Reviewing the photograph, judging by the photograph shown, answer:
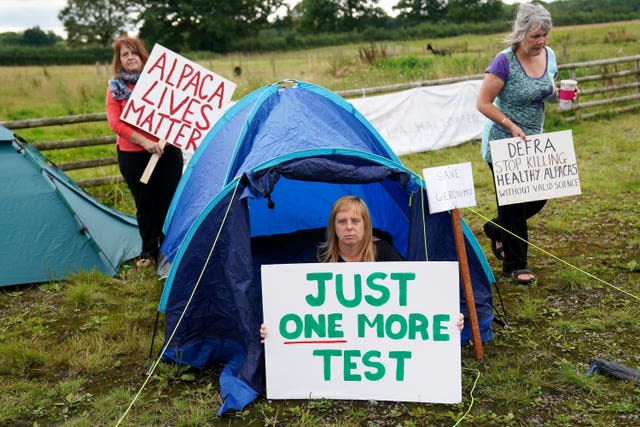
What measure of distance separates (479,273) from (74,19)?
51083 millimetres

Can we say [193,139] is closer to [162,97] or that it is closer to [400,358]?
[162,97]

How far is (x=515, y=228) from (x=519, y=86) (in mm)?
924

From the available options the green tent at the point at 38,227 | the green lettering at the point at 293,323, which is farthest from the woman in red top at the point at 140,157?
the green lettering at the point at 293,323

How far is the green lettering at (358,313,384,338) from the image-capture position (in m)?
3.03

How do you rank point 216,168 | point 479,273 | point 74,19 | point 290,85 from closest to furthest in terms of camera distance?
point 479,273 < point 216,168 < point 290,85 < point 74,19

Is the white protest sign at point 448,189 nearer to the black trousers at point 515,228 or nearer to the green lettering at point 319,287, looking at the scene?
the green lettering at point 319,287

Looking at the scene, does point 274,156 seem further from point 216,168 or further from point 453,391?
point 453,391

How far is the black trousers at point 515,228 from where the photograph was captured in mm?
4305

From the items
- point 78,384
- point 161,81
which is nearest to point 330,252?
point 78,384

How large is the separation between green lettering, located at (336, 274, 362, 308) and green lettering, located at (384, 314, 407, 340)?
168 millimetres

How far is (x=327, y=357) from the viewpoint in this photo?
3.07 meters

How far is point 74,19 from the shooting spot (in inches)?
1914

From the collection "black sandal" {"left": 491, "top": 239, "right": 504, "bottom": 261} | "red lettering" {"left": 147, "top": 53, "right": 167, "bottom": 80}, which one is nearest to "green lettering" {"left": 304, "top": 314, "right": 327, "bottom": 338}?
"black sandal" {"left": 491, "top": 239, "right": 504, "bottom": 261}

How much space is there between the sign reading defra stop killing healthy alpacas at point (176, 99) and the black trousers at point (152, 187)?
283 millimetres
